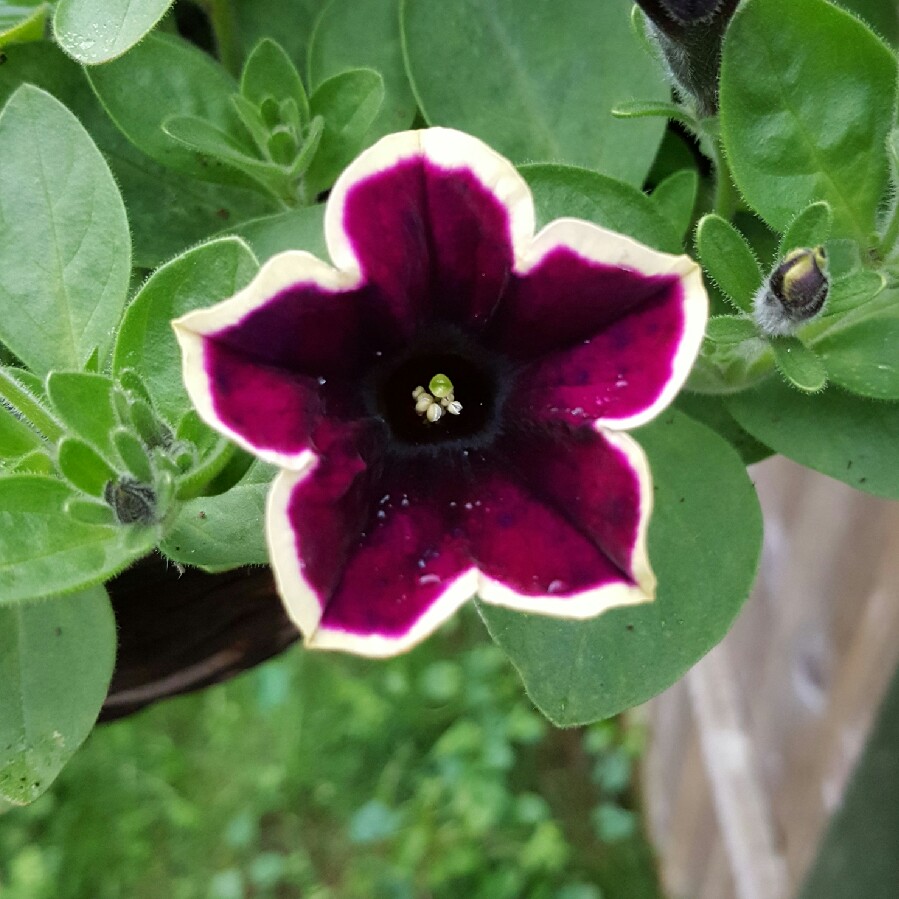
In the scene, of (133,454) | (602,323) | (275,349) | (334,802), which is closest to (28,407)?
(133,454)

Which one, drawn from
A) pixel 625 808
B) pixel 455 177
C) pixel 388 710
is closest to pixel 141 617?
pixel 455 177

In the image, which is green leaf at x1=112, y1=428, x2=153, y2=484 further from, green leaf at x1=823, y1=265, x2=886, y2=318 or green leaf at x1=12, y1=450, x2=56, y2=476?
green leaf at x1=823, y1=265, x2=886, y2=318

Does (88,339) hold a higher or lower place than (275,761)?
higher

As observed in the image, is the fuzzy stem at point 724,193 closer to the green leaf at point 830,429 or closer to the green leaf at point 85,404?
the green leaf at point 830,429

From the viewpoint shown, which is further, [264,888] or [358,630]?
[264,888]

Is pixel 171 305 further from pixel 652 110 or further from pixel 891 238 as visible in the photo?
pixel 891 238

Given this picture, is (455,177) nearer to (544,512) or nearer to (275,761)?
(544,512)
